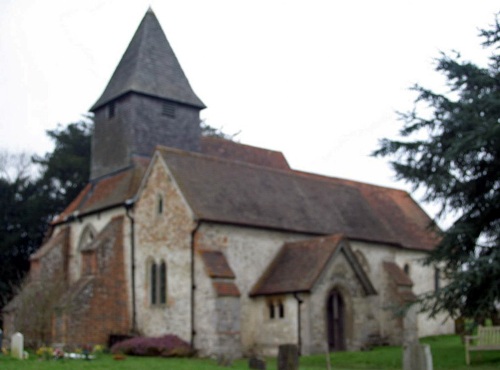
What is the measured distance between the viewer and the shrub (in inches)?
1131

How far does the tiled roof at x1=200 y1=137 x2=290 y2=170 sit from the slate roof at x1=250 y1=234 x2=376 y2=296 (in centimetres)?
1049

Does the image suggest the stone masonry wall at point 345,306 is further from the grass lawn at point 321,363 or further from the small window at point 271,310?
the small window at point 271,310

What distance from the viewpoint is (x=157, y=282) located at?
105ft

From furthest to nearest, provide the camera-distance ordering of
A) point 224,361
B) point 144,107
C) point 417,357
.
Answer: point 144,107, point 224,361, point 417,357

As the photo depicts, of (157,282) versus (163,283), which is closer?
(163,283)

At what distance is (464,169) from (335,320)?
34.1ft

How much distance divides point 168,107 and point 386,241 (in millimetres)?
13209

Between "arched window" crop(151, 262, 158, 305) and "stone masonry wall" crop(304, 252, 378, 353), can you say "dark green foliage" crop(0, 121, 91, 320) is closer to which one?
"arched window" crop(151, 262, 158, 305)

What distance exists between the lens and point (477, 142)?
2130 centimetres

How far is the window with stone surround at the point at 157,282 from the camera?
104ft

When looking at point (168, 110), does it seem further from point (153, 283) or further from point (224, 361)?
point (224, 361)

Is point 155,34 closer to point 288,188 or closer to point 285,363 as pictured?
point 288,188

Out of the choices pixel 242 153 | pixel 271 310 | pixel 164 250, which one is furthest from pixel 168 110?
pixel 271 310

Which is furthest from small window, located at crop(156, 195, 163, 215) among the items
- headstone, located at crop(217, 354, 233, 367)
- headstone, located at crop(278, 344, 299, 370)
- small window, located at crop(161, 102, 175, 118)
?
headstone, located at crop(278, 344, 299, 370)
